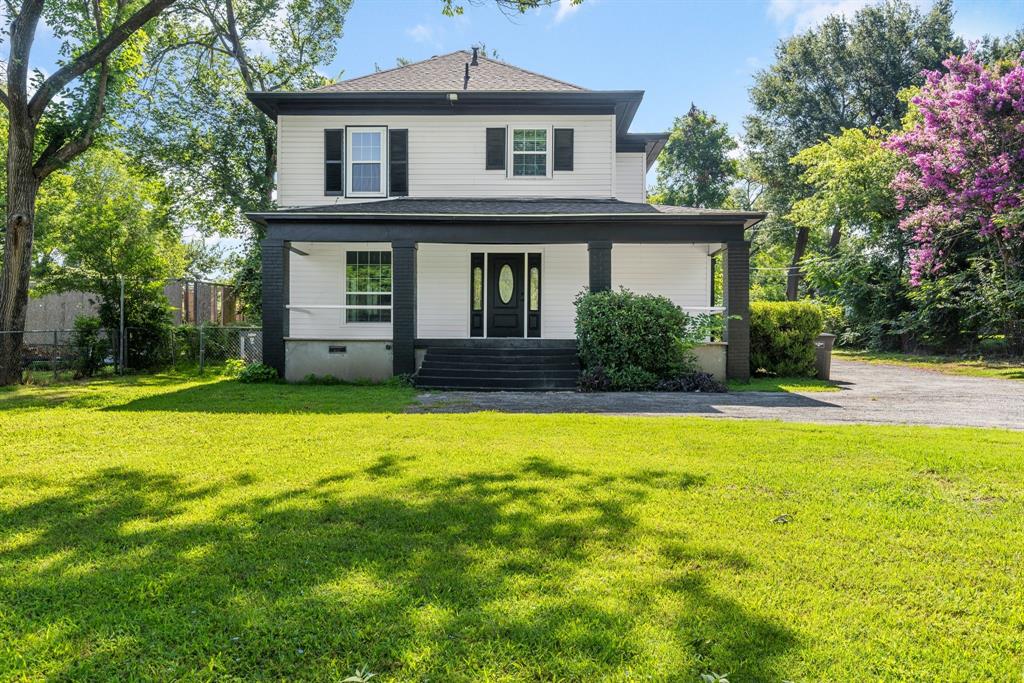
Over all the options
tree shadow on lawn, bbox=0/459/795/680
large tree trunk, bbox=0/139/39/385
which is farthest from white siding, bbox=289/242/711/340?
tree shadow on lawn, bbox=0/459/795/680

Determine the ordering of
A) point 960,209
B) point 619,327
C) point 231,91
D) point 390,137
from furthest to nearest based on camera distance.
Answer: point 231,91, point 960,209, point 390,137, point 619,327

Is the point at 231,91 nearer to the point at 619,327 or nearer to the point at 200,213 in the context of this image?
the point at 200,213

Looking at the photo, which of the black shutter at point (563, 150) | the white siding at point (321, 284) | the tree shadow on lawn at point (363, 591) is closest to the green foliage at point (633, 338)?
the black shutter at point (563, 150)

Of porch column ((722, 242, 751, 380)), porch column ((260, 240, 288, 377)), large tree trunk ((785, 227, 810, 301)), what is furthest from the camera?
large tree trunk ((785, 227, 810, 301))

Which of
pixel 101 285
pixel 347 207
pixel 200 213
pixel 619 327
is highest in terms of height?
pixel 200 213

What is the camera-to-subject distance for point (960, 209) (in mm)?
18703

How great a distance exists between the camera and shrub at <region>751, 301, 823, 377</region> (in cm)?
1405

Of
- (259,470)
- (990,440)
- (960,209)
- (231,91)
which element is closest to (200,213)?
(231,91)

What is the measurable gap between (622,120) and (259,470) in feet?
46.4

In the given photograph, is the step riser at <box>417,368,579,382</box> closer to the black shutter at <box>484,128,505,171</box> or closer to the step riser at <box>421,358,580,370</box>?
the step riser at <box>421,358,580,370</box>

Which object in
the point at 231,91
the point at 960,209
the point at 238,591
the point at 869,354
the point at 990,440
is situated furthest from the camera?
the point at 869,354

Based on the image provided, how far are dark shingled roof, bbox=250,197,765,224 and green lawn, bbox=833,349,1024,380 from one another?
9115 mm

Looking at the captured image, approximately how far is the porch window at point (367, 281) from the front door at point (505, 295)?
105 inches

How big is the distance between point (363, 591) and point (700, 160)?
3692cm
